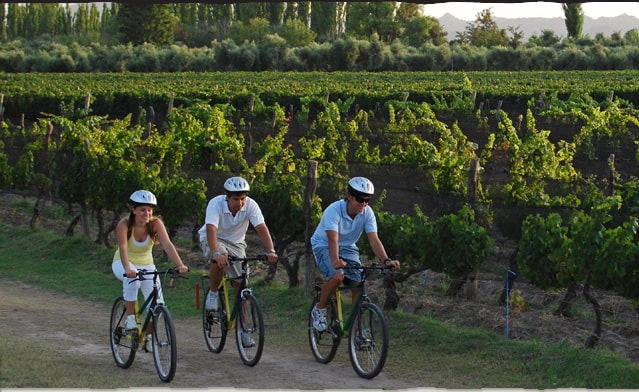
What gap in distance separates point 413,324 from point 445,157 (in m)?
5.15

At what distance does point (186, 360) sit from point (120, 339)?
62 cm

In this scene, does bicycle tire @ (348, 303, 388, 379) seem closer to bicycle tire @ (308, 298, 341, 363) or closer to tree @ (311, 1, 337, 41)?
bicycle tire @ (308, 298, 341, 363)

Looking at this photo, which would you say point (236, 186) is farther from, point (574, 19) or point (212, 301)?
point (574, 19)

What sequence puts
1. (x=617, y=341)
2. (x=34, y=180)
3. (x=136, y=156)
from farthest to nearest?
1. (x=34, y=180)
2. (x=136, y=156)
3. (x=617, y=341)

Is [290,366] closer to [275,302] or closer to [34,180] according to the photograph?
[275,302]

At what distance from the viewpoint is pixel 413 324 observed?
36.3 ft

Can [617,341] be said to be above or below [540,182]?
below

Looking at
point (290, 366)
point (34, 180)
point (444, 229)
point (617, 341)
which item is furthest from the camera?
point (34, 180)

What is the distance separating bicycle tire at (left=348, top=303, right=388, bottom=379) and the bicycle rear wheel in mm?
1757

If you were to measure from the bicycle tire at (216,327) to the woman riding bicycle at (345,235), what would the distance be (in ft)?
2.94

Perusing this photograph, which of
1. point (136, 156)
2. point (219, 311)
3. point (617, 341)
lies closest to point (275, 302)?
point (219, 311)

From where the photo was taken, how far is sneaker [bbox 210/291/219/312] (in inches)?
380

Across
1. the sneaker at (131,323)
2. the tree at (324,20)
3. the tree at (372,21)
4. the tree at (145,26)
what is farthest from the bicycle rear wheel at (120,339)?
the tree at (324,20)

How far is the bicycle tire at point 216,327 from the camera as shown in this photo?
957cm
